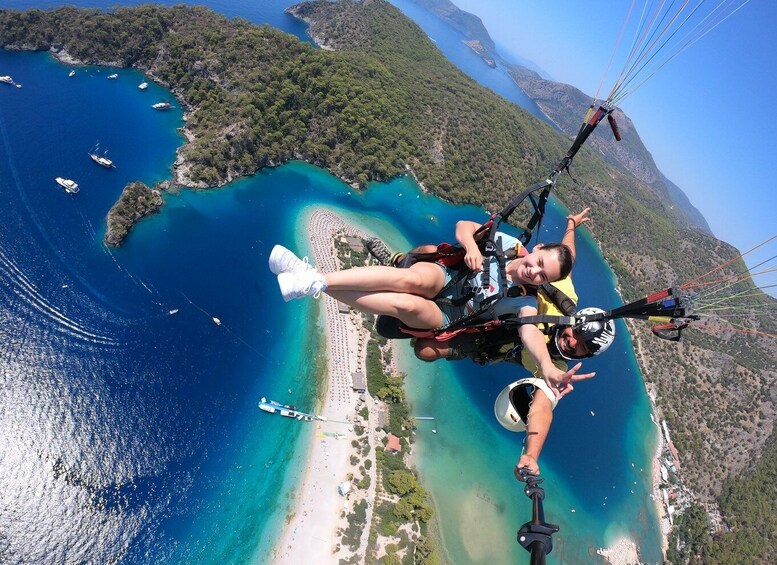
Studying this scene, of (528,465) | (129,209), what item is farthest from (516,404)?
(129,209)

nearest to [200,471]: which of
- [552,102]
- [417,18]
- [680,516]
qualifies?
[680,516]

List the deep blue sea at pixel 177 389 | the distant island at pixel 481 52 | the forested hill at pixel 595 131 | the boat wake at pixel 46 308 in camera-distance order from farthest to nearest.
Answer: the distant island at pixel 481 52, the forested hill at pixel 595 131, the boat wake at pixel 46 308, the deep blue sea at pixel 177 389

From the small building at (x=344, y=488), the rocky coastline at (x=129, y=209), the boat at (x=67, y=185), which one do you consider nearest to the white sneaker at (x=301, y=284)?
the small building at (x=344, y=488)

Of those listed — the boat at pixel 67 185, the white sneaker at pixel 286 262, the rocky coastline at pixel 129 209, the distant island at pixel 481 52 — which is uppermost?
the distant island at pixel 481 52

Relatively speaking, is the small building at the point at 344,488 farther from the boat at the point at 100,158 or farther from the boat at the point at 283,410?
the boat at the point at 100,158

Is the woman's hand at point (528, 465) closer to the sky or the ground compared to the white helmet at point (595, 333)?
closer to the ground

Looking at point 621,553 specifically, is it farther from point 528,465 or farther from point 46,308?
point 46,308
